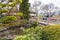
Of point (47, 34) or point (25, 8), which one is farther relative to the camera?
point (25, 8)

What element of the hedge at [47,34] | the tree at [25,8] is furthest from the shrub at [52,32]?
the tree at [25,8]

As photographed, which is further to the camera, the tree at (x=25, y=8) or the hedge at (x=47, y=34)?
the tree at (x=25, y=8)

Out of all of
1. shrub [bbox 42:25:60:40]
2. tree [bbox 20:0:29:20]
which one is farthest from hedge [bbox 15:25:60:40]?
tree [bbox 20:0:29:20]

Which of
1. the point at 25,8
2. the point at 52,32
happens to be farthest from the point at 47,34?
the point at 25,8

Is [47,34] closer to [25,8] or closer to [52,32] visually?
[52,32]

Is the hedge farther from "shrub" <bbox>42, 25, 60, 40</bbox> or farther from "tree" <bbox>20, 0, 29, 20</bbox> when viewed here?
"tree" <bbox>20, 0, 29, 20</bbox>

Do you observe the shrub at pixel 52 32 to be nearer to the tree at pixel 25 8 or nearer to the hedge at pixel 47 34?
the hedge at pixel 47 34

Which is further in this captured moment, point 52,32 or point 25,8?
point 25,8

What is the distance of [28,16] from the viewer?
9.81 metres

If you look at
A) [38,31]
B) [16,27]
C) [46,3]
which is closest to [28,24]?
[16,27]

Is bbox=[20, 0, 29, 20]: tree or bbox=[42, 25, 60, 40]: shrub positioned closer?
bbox=[42, 25, 60, 40]: shrub

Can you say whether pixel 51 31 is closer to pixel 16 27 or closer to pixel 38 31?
pixel 38 31

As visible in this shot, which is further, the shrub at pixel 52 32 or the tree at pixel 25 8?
the tree at pixel 25 8

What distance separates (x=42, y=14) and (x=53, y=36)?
15.1 feet
